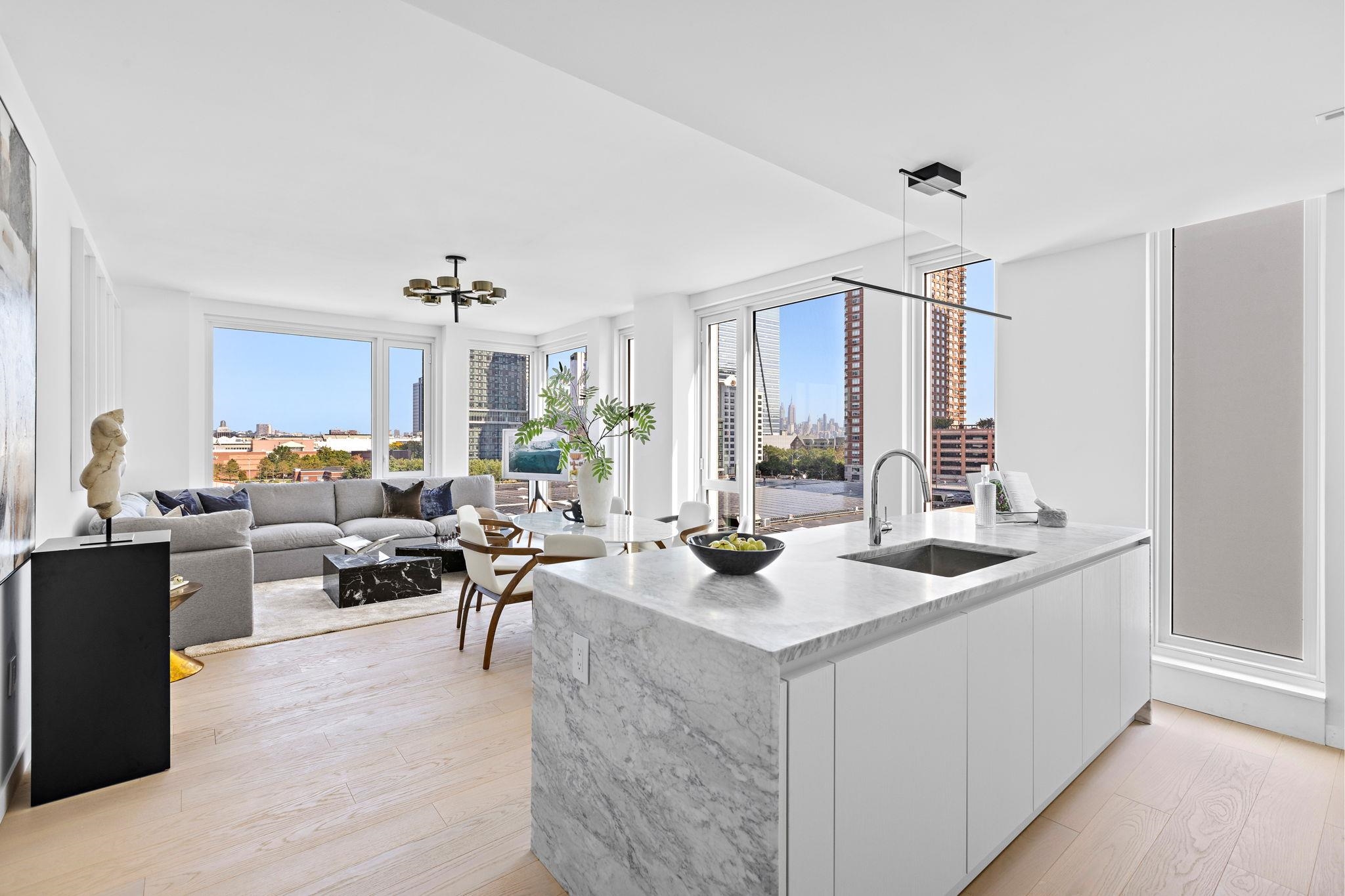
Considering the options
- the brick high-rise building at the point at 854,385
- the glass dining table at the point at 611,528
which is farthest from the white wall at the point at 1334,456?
the glass dining table at the point at 611,528

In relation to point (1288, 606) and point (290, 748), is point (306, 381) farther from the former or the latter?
point (1288, 606)

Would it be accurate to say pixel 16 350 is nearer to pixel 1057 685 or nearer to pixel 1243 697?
pixel 1057 685

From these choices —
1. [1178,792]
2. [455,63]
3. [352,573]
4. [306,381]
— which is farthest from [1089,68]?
[306,381]

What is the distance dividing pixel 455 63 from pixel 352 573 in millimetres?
3585

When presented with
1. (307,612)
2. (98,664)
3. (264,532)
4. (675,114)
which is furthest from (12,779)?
(264,532)

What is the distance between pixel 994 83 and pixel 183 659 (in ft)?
14.6

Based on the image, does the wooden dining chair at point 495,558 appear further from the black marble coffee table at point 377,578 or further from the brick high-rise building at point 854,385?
the brick high-rise building at point 854,385

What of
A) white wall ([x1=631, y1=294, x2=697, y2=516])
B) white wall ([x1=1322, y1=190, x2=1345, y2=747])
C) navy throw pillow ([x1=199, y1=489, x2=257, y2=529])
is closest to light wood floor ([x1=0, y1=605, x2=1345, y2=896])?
Answer: white wall ([x1=1322, y1=190, x2=1345, y2=747])

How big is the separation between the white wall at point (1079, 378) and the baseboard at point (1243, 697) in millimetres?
735

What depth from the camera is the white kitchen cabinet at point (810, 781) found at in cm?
127

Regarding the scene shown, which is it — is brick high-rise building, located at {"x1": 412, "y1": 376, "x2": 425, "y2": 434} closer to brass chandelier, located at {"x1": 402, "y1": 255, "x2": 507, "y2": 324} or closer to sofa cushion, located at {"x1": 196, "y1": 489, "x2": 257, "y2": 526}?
sofa cushion, located at {"x1": 196, "y1": 489, "x2": 257, "y2": 526}

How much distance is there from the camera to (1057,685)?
2152 millimetres

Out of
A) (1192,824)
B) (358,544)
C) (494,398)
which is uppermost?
(494,398)

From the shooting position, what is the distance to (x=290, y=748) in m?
2.66
